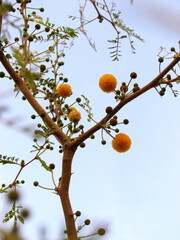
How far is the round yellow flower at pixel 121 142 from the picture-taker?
Result: 2391 millimetres

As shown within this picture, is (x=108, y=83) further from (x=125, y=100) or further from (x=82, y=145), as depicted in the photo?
(x=82, y=145)

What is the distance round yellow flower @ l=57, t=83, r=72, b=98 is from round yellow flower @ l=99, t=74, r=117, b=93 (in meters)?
0.39

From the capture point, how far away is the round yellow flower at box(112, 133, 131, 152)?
239 cm

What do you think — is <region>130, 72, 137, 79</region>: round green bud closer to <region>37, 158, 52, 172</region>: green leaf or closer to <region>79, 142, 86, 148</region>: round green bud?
<region>79, 142, 86, 148</region>: round green bud

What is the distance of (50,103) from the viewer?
2674 millimetres

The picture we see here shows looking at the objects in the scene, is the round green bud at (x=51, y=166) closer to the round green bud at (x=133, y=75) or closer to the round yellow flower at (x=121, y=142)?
the round yellow flower at (x=121, y=142)

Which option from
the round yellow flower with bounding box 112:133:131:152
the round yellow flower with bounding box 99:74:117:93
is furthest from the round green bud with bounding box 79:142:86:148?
the round yellow flower with bounding box 99:74:117:93

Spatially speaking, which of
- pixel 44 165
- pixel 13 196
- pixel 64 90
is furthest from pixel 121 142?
pixel 13 196

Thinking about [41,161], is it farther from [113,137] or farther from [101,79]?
[101,79]

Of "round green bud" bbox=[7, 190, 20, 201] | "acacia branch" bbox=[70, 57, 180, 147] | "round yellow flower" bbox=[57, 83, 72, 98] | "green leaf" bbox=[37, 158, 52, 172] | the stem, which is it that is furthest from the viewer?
"round yellow flower" bbox=[57, 83, 72, 98]

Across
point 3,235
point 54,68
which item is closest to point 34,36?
point 54,68

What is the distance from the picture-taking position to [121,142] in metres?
2.39

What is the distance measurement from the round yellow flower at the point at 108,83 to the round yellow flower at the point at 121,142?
1.14 feet

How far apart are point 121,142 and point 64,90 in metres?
0.70
